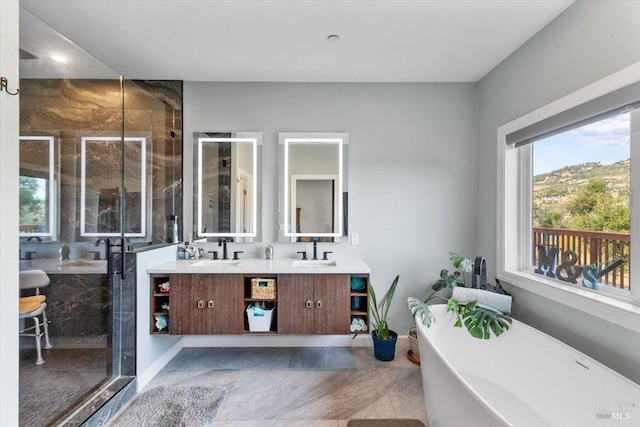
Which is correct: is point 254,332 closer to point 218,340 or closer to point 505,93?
point 218,340

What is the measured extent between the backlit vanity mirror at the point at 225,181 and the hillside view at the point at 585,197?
94.4 inches

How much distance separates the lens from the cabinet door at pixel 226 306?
7.12 ft

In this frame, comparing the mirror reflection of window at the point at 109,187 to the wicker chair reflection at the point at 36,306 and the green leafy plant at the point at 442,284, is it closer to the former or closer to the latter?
the wicker chair reflection at the point at 36,306

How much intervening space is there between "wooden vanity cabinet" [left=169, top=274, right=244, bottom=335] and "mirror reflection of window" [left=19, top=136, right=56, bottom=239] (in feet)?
2.77

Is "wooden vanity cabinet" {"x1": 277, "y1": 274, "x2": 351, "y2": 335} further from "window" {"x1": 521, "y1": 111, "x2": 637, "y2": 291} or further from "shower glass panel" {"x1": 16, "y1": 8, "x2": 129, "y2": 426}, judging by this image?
"window" {"x1": 521, "y1": 111, "x2": 637, "y2": 291}

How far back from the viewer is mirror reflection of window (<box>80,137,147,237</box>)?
6.20 ft

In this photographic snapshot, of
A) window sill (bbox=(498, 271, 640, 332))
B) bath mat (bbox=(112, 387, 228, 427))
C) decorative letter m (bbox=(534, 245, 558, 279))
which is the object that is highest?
decorative letter m (bbox=(534, 245, 558, 279))

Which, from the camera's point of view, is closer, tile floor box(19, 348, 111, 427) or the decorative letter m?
tile floor box(19, 348, 111, 427)

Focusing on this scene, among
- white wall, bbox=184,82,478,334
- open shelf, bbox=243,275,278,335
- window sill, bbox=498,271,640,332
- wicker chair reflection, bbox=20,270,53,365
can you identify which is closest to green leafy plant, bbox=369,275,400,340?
white wall, bbox=184,82,478,334

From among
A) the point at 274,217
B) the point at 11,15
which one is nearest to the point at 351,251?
the point at 274,217

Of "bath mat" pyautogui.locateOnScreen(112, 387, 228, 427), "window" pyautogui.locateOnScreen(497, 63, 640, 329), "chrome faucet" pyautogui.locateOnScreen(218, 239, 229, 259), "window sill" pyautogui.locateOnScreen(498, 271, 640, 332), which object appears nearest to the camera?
"window sill" pyautogui.locateOnScreen(498, 271, 640, 332)

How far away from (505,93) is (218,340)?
133 inches

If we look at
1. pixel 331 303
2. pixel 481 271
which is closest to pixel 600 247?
pixel 481 271

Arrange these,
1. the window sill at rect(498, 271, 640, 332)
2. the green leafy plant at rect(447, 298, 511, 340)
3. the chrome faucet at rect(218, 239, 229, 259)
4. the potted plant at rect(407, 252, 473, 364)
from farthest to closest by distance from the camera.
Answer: the chrome faucet at rect(218, 239, 229, 259), the potted plant at rect(407, 252, 473, 364), the green leafy plant at rect(447, 298, 511, 340), the window sill at rect(498, 271, 640, 332)
